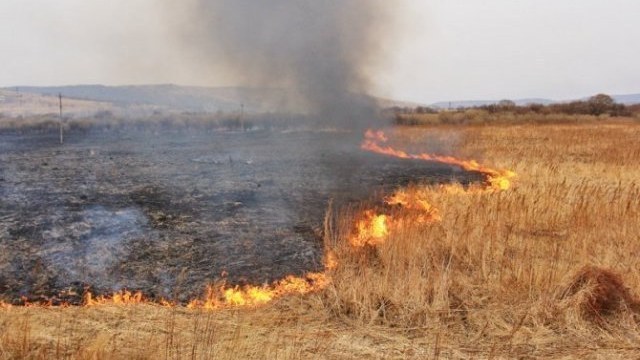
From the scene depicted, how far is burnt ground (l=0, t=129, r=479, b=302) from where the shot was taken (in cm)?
714

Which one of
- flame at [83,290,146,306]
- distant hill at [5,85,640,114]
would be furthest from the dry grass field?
distant hill at [5,85,640,114]

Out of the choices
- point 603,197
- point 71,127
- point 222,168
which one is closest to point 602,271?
point 603,197

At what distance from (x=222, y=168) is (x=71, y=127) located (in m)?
30.1

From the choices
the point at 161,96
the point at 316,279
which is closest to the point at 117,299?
the point at 316,279

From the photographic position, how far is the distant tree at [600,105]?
204ft

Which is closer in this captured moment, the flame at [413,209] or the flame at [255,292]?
the flame at [255,292]

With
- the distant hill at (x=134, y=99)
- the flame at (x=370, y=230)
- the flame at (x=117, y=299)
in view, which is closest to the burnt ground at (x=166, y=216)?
the flame at (x=117, y=299)

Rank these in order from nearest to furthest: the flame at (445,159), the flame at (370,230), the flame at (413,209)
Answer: the flame at (370,230)
the flame at (413,209)
the flame at (445,159)

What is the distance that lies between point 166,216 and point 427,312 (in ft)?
19.6

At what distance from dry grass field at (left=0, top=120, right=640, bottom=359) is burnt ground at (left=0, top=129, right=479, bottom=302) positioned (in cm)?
107

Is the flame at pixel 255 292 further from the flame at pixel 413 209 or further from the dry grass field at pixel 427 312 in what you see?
the flame at pixel 413 209

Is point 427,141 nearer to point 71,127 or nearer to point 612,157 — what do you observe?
point 612,157

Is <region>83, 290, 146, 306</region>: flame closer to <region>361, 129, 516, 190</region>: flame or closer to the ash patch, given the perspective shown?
the ash patch

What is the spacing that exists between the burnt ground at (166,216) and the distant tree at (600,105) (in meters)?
52.5
